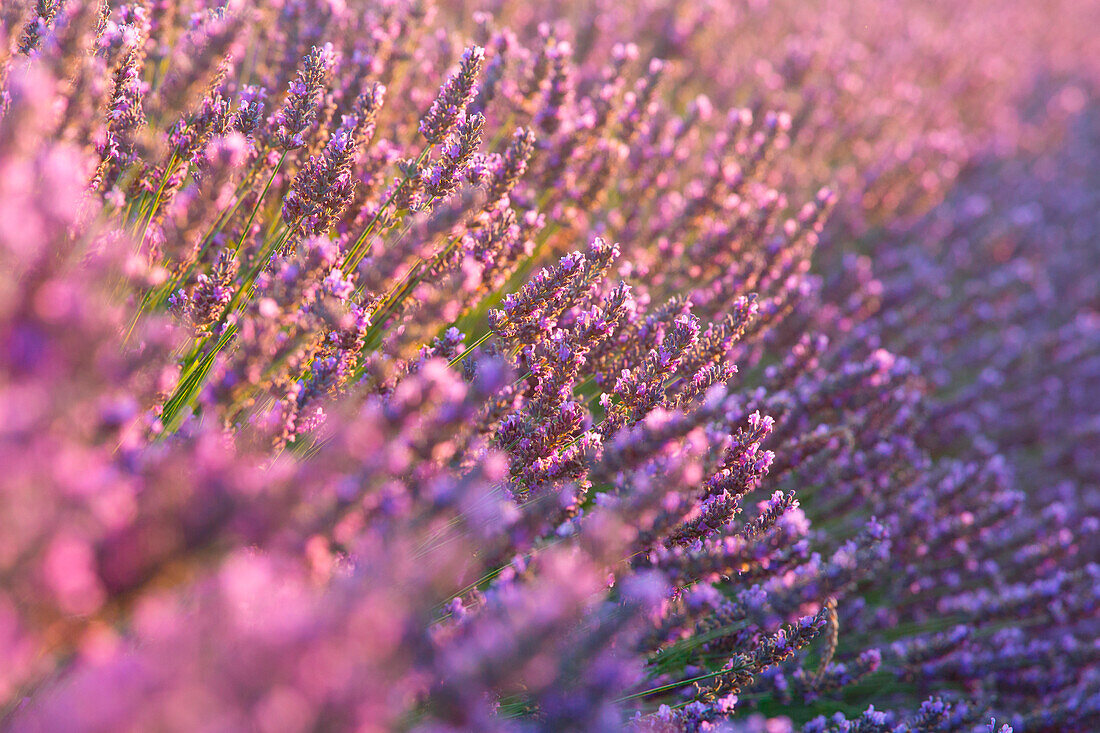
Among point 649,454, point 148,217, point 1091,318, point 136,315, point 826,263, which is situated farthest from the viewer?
point 1091,318

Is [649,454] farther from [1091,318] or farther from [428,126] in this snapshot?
[1091,318]

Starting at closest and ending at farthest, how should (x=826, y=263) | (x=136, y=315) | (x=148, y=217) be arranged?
(x=136, y=315), (x=148, y=217), (x=826, y=263)

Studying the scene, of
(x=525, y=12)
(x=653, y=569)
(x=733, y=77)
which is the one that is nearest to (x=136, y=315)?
(x=653, y=569)

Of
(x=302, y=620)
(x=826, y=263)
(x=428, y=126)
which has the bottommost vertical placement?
(x=302, y=620)

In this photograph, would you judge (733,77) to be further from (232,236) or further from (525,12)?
(232,236)

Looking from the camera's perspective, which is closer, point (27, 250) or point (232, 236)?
point (27, 250)

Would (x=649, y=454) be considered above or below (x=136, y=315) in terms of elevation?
below
